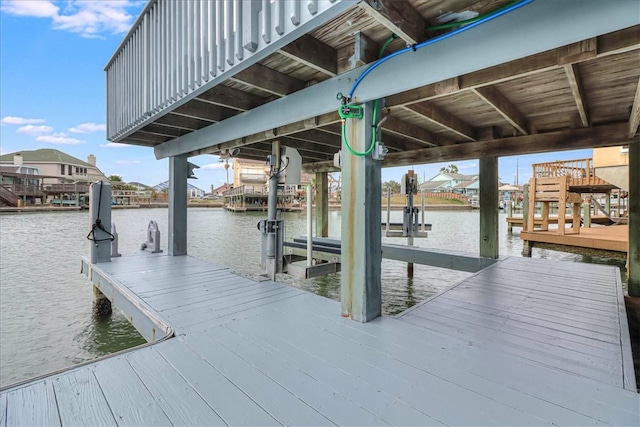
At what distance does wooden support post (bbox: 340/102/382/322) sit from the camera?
2.43m

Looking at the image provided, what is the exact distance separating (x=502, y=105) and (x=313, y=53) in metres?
2.22

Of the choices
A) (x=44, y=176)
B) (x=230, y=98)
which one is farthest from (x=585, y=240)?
(x=44, y=176)

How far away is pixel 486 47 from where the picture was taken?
175 cm

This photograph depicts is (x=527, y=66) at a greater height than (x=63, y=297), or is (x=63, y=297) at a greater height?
(x=527, y=66)

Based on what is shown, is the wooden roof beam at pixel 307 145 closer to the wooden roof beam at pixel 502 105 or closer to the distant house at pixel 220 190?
the wooden roof beam at pixel 502 105

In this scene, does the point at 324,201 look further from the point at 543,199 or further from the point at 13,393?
the point at 13,393

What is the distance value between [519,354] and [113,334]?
4876 mm

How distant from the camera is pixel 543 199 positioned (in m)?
7.27

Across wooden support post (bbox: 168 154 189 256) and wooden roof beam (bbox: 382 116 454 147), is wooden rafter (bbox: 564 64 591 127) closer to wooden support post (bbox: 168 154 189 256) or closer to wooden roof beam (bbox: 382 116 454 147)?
wooden roof beam (bbox: 382 116 454 147)

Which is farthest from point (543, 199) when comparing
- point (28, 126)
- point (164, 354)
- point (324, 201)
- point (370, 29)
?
point (28, 126)

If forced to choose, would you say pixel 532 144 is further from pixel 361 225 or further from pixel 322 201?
pixel 322 201

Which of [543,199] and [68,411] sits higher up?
[543,199]

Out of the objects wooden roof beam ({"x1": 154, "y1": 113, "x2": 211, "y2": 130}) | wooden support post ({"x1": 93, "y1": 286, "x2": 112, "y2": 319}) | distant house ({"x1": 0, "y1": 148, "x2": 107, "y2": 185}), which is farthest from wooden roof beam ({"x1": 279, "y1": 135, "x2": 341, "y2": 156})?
distant house ({"x1": 0, "y1": 148, "x2": 107, "y2": 185})

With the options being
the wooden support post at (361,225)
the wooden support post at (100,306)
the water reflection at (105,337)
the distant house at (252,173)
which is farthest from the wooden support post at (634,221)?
the wooden support post at (100,306)
